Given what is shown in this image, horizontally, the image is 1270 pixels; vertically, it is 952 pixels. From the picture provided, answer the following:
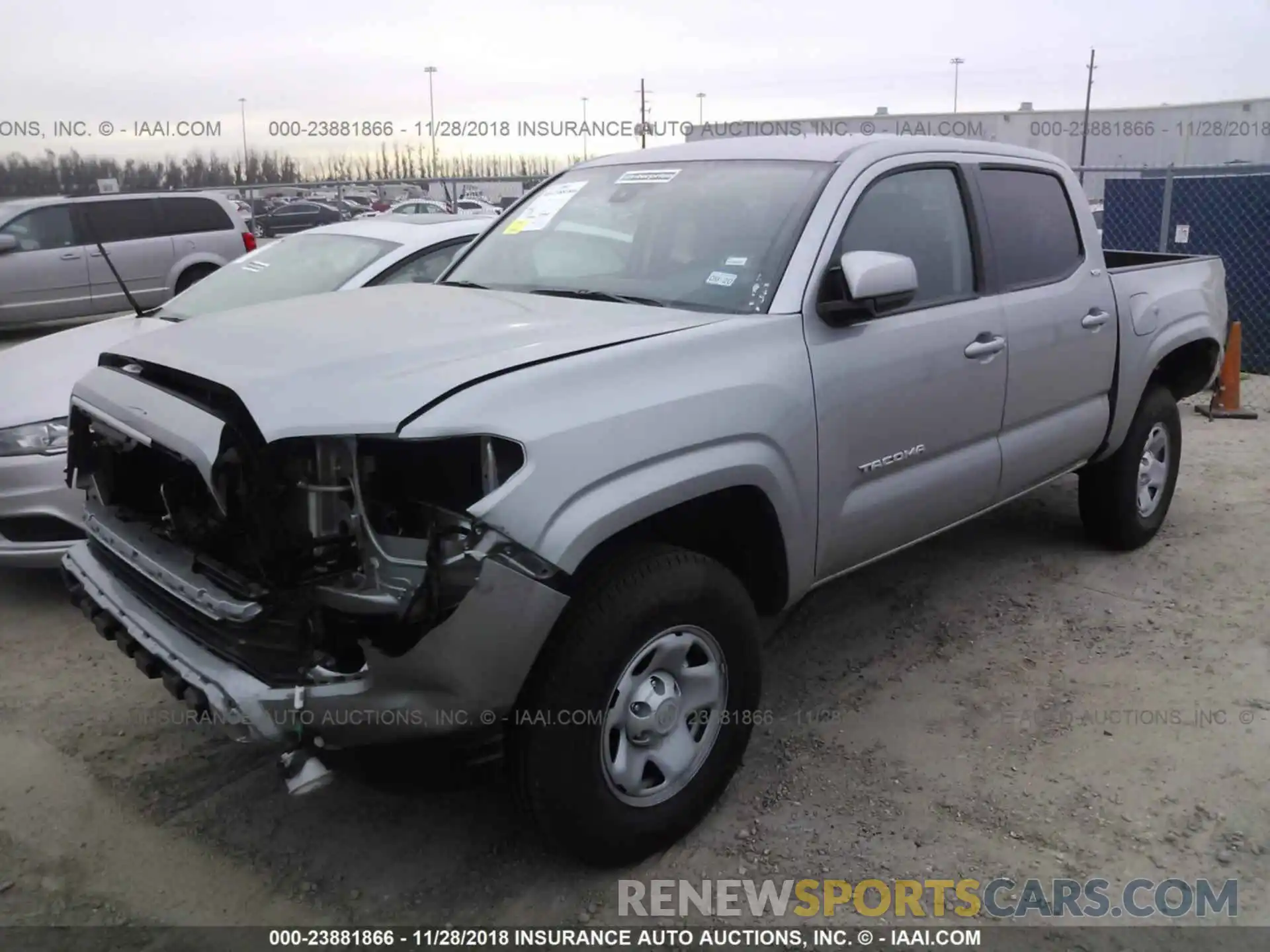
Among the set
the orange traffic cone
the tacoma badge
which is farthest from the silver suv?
the tacoma badge

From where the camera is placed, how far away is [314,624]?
2.40m

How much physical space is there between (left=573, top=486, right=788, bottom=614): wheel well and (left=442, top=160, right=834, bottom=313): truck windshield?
1.97ft

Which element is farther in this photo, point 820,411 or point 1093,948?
point 820,411

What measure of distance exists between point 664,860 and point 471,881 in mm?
537

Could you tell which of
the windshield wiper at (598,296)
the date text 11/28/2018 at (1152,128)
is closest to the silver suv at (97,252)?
the windshield wiper at (598,296)

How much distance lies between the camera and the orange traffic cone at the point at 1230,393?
809 cm

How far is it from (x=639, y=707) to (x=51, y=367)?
3.69 metres

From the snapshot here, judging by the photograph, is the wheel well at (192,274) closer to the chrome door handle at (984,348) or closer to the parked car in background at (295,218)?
the chrome door handle at (984,348)

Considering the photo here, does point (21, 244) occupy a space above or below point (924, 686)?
above

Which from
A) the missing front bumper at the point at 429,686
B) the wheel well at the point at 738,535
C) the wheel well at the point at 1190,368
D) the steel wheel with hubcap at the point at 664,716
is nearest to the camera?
the missing front bumper at the point at 429,686

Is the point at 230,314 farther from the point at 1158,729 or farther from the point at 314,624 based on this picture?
the point at 1158,729

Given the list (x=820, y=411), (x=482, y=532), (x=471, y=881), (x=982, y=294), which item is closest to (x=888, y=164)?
(x=982, y=294)

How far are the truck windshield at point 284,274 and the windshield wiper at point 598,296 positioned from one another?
7.39ft

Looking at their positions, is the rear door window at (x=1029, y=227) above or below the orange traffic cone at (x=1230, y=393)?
above
